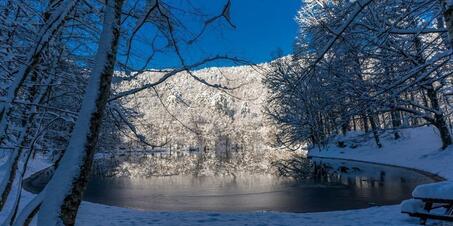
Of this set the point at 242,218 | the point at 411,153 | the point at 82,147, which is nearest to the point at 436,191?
the point at 242,218

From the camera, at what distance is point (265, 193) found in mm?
17516

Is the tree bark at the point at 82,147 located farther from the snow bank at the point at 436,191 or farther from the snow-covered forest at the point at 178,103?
the snow bank at the point at 436,191

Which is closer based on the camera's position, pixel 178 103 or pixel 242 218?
Answer: pixel 178 103

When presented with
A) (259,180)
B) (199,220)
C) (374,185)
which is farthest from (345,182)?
(199,220)

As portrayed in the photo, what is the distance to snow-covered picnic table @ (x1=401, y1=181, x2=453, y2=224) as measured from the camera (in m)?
7.86

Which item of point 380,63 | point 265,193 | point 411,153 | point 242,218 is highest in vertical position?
point 380,63

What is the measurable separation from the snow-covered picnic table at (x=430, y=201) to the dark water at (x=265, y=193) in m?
4.27

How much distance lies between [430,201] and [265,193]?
974 centimetres

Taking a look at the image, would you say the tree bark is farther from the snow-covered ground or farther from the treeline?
the snow-covered ground

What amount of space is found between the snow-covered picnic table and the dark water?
4274 millimetres

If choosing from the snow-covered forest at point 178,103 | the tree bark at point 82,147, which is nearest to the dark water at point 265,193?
the snow-covered forest at point 178,103

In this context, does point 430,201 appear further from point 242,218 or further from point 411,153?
point 411,153

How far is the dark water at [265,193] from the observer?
14.1m

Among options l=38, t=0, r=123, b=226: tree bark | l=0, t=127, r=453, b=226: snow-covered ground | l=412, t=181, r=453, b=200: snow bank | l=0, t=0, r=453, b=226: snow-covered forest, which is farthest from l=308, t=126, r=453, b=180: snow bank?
l=38, t=0, r=123, b=226: tree bark
